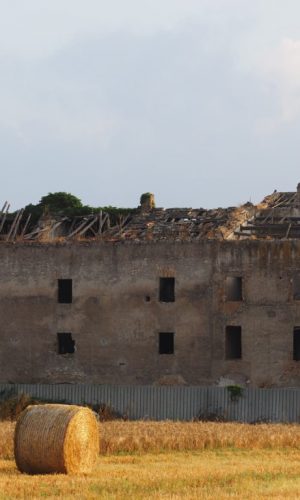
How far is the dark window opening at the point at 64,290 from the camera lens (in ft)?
146

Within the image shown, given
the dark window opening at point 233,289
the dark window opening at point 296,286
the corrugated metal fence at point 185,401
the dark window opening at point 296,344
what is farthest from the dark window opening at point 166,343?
the dark window opening at point 296,286

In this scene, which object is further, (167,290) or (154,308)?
(167,290)

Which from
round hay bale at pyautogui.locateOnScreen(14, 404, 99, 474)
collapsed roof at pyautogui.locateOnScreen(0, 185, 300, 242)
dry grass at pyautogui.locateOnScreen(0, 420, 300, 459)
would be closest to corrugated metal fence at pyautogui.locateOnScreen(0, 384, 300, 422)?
collapsed roof at pyautogui.locateOnScreen(0, 185, 300, 242)

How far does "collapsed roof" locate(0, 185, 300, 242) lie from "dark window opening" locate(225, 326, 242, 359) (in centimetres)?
351

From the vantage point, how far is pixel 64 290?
44688 millimetres

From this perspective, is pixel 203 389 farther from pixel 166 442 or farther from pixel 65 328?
pixel 166 442

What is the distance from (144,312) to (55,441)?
62.3 ft

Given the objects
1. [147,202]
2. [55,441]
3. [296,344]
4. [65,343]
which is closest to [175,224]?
[147,202]

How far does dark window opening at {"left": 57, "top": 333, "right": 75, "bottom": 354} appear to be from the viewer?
4425 centimetres

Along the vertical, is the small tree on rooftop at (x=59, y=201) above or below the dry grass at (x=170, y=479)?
above

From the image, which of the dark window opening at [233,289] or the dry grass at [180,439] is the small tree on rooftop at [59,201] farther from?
the dry grass at [180,439]

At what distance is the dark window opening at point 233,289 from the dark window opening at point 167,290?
2.08 metres

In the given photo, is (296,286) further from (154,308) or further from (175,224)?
(175,224)

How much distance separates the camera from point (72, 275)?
145 feet
